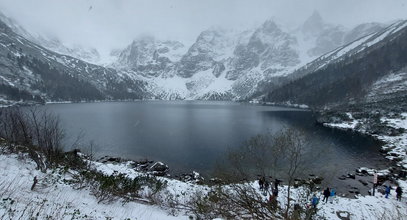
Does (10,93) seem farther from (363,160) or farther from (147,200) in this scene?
(363,160)

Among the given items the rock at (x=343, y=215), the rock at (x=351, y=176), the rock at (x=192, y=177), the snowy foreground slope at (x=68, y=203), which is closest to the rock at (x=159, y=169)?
the rock at (x=192, y=177)

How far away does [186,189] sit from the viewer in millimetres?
33438

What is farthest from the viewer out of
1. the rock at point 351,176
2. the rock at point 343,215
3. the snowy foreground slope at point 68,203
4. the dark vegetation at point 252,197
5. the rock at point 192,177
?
the rock at point 351,176

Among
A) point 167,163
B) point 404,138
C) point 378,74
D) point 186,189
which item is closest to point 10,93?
point 167,163

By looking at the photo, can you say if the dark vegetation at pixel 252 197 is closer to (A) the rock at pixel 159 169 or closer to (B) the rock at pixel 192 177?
(B) the rock at pixel 192 177

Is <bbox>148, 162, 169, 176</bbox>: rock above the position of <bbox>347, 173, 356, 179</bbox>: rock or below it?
below

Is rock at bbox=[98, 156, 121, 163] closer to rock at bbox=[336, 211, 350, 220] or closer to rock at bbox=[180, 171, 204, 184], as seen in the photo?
rock at bbox=[180, 171, 204, 184]

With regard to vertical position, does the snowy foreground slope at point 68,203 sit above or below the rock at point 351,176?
above

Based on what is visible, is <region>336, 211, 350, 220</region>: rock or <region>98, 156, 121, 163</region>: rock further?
<region>98, 156, 121, 163</region>: rock

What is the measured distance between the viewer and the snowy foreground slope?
11.0 metres

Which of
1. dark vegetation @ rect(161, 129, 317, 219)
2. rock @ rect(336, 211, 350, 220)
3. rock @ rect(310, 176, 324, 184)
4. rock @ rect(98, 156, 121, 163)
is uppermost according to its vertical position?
dark vegetation @ rect(161, 129, 317, 219)

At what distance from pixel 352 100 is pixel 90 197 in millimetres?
178949

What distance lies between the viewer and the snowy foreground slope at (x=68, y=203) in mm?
10953

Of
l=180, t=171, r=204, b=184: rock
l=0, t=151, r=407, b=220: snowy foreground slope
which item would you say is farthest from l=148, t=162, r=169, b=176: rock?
l=0, t=151, r=407, b=220: snowy foreground slope
